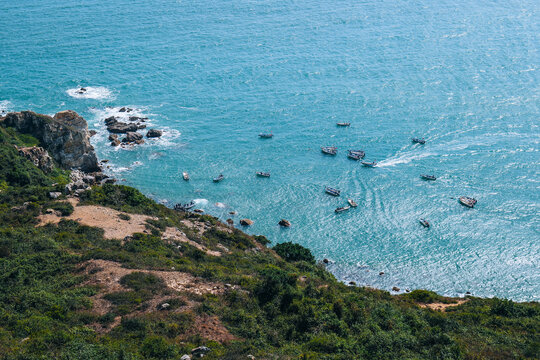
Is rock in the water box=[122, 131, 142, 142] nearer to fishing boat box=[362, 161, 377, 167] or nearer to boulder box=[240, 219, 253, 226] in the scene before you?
boulder box=[240, 219, 253, 226]

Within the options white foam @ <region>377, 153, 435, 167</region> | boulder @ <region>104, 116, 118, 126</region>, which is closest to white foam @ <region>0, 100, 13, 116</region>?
boulder @ <region>104, 116, 118, 126</region>

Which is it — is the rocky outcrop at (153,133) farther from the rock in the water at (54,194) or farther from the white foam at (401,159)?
the white foam at (401,159)

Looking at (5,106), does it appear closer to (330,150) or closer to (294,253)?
(330,150)

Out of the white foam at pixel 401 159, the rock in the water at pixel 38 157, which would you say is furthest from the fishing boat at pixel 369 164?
the rock in the water at pixel 38 157

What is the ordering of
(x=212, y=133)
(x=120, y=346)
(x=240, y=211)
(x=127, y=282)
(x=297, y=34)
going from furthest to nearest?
(x=297, y=34)
(x=212, y=133)
(x=240, y=211)
(x=127, y=282)
(x=120, y=346)

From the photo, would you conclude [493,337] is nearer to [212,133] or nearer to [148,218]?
[148,218]

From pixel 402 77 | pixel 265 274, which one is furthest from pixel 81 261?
pixel 402 77
